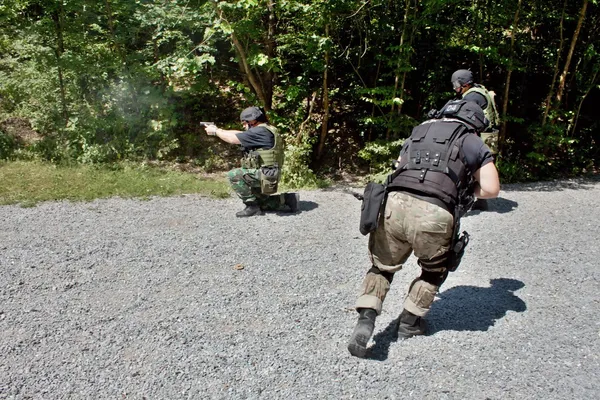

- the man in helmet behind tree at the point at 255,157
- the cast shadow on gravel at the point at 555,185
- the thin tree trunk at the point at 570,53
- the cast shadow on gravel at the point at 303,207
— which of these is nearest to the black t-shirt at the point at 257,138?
the man in helmet behind tree at the point at 255,157

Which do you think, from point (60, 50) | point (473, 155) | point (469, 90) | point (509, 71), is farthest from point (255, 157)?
point (60, 50)

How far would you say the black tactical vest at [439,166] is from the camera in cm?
321

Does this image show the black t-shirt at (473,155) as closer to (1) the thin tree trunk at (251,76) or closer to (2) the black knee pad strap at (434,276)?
(2) the black knee pad strap at (434,276)

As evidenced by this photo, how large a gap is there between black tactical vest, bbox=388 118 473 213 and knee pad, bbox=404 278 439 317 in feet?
1.89

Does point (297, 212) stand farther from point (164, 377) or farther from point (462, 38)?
point (462, 38)

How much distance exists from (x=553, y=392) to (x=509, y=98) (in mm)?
7961

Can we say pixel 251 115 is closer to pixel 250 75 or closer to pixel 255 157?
pixel 255 157

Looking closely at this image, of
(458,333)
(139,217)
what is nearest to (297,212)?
(139,217)

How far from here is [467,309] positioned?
13.1 feet

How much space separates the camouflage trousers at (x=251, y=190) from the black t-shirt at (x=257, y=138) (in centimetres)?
33

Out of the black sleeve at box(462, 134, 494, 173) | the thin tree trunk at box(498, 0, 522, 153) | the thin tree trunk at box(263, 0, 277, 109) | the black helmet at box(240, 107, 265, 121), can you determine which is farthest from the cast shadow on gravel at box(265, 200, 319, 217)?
the thin tree trunk at box(498, 0, 522, 153)

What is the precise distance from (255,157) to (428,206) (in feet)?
11.3

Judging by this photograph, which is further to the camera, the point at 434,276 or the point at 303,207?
the point at 303,207

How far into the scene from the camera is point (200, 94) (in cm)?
1050
